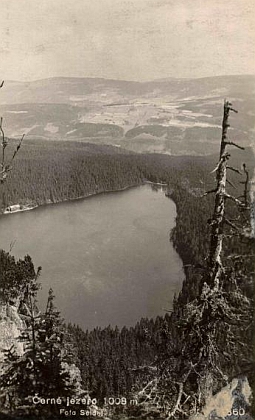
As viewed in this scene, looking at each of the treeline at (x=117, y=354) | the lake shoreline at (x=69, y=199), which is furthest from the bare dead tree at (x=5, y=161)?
the treeline at (x=117, y=354)

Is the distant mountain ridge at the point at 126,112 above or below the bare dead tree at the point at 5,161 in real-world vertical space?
above

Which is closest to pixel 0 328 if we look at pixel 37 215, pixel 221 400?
pixel 37 215

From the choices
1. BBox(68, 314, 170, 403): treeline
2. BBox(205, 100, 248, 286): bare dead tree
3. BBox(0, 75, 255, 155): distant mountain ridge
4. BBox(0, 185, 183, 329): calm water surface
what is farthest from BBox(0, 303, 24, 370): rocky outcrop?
BBox(205, 100, 248, 286): bare dead tree

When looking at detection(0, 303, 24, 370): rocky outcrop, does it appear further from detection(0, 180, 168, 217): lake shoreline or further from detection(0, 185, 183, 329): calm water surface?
detection(0, 180, 168, 217): lake shoreline

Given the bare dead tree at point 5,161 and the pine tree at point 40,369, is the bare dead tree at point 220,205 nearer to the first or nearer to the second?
the pine tree at point 40,369

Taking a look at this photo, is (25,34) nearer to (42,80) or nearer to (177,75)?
(42,80)

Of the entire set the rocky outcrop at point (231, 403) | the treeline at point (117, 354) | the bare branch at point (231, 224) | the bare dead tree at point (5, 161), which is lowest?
the rocky outcrop at point (231, 403)

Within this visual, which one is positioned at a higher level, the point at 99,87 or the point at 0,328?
the point at 99,87

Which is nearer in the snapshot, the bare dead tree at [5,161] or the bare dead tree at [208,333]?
the bare dead tree at [208,333]
